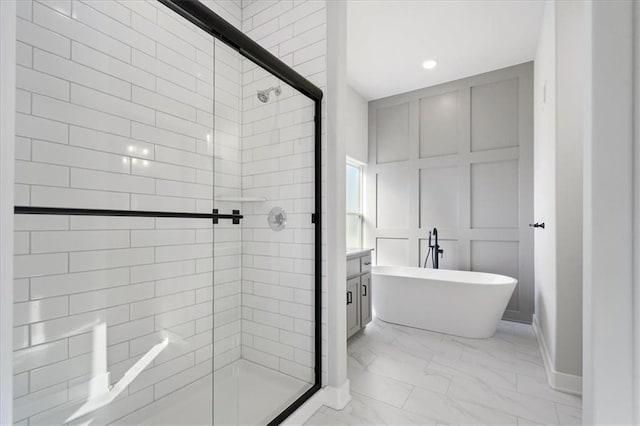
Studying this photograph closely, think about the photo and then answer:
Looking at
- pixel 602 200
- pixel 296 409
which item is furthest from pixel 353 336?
pixel 602 200

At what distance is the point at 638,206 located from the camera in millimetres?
1062

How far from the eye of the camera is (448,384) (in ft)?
6.73

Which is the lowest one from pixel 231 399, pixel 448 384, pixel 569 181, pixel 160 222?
pixel 448 384

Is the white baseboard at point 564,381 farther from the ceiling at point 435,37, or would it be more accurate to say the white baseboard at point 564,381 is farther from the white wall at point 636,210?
the ceiling at point 435,37

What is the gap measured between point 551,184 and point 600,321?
141cm

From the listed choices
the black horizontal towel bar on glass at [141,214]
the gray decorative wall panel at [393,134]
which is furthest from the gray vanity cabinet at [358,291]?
the gray decorative wall panel at [393,134]

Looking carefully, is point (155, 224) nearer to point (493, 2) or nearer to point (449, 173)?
point (493, 2)

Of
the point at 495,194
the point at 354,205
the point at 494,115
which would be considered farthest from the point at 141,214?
the point at 494,115

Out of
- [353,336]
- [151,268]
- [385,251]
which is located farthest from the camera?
[385,251]

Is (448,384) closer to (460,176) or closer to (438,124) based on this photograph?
(460,176)

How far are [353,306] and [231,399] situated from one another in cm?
141

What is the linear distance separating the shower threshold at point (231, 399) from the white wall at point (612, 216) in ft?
4.59

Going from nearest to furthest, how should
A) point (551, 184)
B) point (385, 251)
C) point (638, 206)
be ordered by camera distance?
1. point (638, 206)
2. point (551, 184)
3. point (385, 251)

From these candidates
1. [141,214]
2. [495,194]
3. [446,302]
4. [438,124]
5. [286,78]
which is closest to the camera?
[141,214]
